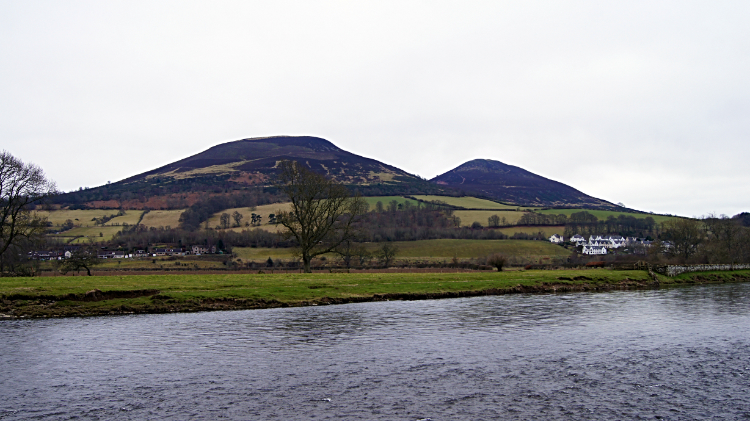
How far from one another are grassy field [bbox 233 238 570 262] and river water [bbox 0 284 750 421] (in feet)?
305

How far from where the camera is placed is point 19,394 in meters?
16.8

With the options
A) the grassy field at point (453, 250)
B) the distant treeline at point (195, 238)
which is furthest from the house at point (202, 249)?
the grassy field at point (453, 250)

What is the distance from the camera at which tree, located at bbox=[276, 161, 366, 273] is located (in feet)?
224

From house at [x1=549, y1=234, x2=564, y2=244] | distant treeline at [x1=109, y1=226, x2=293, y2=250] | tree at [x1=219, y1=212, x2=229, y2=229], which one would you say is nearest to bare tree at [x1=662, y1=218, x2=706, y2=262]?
house at [x1=549, y1=234, x2=564, y2=244]

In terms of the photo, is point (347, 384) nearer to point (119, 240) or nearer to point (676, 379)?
point (676, 379)

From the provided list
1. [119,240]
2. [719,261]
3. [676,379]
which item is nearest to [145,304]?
[676,379]

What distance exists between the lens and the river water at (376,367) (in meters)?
15.6

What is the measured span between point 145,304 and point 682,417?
3341 cm

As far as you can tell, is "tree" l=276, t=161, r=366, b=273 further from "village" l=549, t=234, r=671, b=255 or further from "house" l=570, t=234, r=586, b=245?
"house" l=570, t=234, r=586, b=245

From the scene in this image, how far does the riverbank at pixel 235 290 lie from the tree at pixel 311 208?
13.7 m

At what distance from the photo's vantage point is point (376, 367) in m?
20.6

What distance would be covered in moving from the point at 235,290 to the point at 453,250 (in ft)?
337

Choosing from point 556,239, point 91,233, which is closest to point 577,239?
point 556,239

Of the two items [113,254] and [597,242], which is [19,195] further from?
[597,242]
